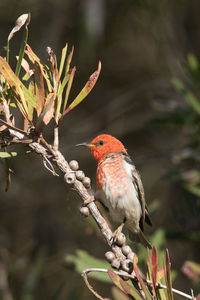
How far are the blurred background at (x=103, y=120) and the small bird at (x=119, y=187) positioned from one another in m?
0.73

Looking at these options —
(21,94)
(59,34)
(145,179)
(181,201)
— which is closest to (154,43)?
(59,34)

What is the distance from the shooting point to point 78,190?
1.65 meters

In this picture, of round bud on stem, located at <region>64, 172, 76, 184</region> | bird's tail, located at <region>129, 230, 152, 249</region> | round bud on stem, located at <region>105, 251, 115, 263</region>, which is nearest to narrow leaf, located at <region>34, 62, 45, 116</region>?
round bud on stem, located at <region>64, 172, 76, 184</region>

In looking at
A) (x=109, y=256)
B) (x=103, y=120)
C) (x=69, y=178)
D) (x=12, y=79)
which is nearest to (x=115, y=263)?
(x=109, y=256)

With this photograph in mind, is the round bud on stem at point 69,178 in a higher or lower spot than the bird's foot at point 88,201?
higher

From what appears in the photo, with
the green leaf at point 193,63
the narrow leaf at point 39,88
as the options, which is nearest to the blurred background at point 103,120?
the green leaf at point 193,63

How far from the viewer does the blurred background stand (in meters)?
4.50

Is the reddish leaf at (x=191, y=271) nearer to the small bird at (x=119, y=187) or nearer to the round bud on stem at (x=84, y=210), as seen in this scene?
the small bird at (x=119, y=187)

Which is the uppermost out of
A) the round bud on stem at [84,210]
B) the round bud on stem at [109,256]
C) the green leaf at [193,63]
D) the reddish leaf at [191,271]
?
the round bud on stem at [84,210]

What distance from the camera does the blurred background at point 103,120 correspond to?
450cm

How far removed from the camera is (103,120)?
5.38m

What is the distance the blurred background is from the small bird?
0.73m

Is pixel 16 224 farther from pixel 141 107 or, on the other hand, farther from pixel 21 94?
pixel 21 94

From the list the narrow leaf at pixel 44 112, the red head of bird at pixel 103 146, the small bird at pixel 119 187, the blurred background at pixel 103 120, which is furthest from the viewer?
the blurred background at pixel 103 120
